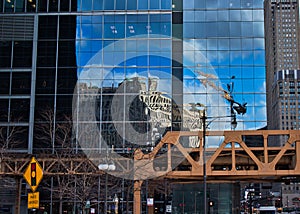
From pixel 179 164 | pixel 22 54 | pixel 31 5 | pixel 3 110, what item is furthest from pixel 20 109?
pixel 179 164

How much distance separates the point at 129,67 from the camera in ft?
214

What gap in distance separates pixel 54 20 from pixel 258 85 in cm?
2715

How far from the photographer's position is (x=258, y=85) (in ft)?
213

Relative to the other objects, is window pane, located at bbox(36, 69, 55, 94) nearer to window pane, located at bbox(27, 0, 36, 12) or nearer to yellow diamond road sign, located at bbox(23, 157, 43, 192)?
window pane, located at bbox(27, 0, 36, 12)

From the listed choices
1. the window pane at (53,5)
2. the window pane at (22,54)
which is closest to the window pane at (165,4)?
the window pane at (53,5)

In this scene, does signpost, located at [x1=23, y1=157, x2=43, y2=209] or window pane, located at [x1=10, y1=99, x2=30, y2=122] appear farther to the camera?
window pane, located at [x1=10, y1=99, x2=30, y2=122]

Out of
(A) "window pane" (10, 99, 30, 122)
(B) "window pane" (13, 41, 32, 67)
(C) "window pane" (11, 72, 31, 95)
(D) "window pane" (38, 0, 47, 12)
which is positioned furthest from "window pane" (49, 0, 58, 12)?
(A) "window pane" (10, 99, 30, 122)

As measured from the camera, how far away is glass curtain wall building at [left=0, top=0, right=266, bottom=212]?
64625 mm

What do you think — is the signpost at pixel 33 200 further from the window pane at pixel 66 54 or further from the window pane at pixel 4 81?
the window pane at pixel 4 81

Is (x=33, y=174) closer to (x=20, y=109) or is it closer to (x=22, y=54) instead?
(x=20, y=109)

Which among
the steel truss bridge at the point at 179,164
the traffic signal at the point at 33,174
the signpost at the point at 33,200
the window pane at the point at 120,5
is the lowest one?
the signpost at the point at 33,200

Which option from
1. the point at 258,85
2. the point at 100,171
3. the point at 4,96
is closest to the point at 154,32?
the point at 258,85

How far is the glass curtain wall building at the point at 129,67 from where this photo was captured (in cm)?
6462

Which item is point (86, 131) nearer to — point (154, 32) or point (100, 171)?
point (154, 32)
